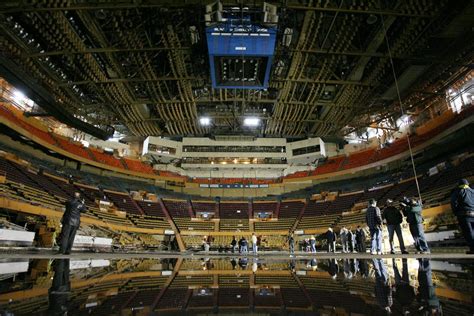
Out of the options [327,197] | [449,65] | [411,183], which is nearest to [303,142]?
[327,197]

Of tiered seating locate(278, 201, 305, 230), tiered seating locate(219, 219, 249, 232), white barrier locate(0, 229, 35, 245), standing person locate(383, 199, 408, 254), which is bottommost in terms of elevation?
white barrier locate(0, 229, 35, 245)

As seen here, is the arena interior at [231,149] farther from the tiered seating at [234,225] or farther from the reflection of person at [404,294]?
the tiered seating at [234,225]

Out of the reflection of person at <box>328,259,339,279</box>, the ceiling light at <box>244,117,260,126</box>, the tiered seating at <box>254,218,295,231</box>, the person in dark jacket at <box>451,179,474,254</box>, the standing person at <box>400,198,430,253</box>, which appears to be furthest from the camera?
the tiered seating at <box>254,218,295,231</box>

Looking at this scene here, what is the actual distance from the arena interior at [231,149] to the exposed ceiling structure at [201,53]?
0.23ft

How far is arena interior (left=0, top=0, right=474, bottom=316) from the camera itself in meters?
2.31

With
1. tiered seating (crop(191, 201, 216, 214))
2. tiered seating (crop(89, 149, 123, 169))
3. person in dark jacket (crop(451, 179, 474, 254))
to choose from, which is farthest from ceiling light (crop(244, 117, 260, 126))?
tiered seating (crop(89, 149, 123, 169))

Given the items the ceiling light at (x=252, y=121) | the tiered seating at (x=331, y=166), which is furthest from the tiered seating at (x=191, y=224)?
the tiered seating at (x=331, y=166)

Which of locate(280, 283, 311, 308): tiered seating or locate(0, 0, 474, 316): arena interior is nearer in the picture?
locate(280, 283, 311, 308): tiered seating

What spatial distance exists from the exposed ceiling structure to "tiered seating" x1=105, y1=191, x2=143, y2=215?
10429 mm

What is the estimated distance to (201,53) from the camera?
10.9 metres

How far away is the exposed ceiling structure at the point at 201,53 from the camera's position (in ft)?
28.7

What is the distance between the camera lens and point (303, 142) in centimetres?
2702

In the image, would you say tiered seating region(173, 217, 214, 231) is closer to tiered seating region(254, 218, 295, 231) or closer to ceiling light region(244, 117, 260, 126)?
tiered seating region(254, 218, 295, 231)

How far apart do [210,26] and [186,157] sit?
64.4ft
